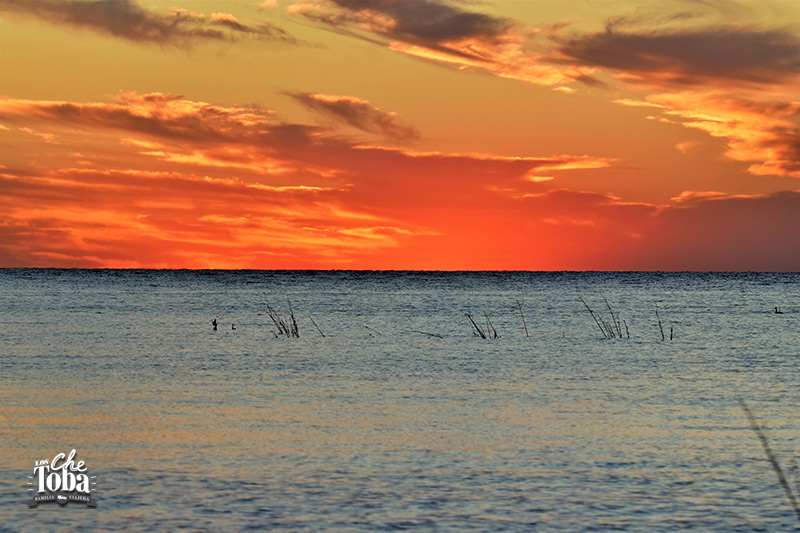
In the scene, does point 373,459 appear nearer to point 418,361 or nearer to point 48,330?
Result: point 418,361

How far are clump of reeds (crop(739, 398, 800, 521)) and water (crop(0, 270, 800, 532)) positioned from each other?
0.41ft

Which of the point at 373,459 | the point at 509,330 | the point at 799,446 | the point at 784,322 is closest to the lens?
the point at 373,459

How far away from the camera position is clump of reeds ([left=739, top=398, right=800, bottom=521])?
11.1 meters

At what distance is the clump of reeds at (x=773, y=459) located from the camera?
11148mm

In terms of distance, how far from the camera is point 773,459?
13.4 metres

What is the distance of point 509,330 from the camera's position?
1657 inches

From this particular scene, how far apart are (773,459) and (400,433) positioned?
5979mm

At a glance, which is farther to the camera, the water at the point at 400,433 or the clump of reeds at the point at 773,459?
the clump of reeds at the point at 773,459

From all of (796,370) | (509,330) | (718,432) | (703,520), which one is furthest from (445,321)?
(703,520)

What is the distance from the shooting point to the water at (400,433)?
10570 mm

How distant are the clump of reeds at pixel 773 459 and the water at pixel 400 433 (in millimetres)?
124

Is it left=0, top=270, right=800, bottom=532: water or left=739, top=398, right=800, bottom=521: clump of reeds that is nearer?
left=0, top=270, right=800, bottom=532: water

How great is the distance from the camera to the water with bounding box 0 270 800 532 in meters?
10.6

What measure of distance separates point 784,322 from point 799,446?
35.9 metres
